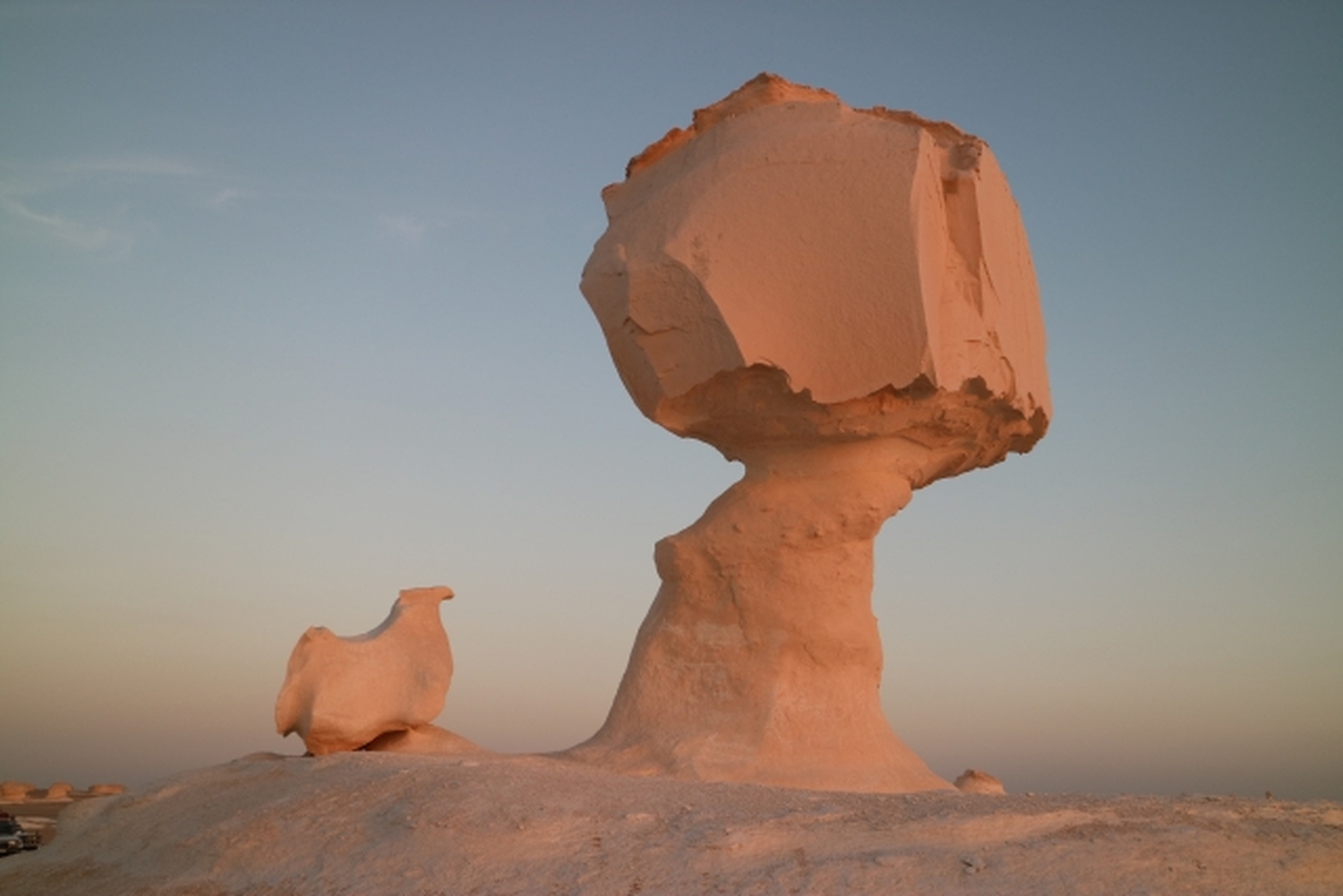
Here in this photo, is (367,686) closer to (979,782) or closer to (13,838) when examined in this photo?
(13,838)

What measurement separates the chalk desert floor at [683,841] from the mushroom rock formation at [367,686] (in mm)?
1377

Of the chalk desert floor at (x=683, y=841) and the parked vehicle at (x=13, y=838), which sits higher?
the chalk desert floor at (x=683, y=841)

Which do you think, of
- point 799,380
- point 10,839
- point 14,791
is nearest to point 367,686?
point 10,839

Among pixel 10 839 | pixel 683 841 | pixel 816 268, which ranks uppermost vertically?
pixel 816 268

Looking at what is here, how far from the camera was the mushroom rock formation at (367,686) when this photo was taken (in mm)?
9000

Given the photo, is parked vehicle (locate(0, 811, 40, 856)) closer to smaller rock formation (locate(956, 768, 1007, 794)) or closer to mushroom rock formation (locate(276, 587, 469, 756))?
mushroom rock formation (locate(276, 587, 469, 756))

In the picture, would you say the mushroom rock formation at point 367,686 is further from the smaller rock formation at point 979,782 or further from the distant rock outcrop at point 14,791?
the distant rock outcrop at point 14,791

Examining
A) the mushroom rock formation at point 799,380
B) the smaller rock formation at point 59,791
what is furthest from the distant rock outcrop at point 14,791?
the mushroom rock formation at point 799,380

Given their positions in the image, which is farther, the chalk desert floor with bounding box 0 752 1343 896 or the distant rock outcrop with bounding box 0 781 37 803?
the distant rock outcrop with bounding box 0 781 37 803

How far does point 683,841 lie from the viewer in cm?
554

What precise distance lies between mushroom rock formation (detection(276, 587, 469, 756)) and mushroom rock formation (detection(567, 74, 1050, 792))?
1.51 metres

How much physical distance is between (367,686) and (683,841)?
14.2 feet

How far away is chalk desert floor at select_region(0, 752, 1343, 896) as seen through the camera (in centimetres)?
505

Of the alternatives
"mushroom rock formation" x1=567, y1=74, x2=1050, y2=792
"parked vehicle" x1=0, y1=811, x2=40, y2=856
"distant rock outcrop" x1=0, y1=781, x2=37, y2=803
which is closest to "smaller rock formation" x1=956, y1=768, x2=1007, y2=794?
"mushroom rock formation" x1=567, y1=74, x2=1050, y2=792
